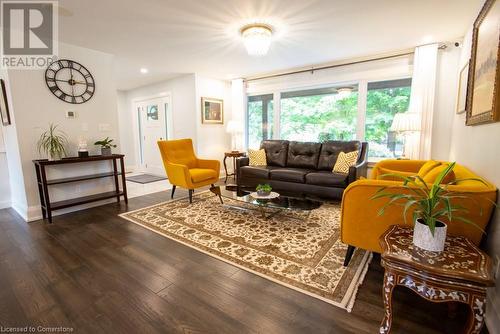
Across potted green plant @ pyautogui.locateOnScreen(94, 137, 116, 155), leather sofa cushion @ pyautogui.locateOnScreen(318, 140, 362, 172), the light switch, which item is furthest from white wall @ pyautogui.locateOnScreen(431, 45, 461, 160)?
the light switch

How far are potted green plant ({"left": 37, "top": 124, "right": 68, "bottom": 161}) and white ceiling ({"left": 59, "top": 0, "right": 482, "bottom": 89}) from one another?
3.59 feet

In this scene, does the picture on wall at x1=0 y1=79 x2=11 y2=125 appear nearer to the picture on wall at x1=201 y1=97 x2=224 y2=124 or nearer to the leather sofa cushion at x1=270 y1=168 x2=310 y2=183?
the picture on wall at x1=201 y1=97 x2=224 y2=124

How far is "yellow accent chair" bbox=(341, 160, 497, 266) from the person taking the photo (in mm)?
1362

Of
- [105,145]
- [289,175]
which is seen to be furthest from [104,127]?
[289,175]

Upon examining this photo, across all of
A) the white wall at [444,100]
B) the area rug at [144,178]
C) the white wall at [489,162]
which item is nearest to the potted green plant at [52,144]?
the area rug at [144,178]

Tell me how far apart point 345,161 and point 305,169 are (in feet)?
2.20

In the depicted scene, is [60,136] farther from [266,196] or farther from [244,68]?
[244,68]

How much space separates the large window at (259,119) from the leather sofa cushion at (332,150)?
63.5 inches

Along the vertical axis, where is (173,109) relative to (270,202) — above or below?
above

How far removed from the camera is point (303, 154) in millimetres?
4234

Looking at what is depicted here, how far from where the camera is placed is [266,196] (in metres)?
2.80

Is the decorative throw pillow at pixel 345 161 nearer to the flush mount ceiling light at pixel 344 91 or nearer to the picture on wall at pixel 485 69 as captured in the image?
the flush mount ceiling light at pixel 344 91

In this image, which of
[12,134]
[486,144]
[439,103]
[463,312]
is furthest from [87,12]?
[439,103]

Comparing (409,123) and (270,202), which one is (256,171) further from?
(409,123)
